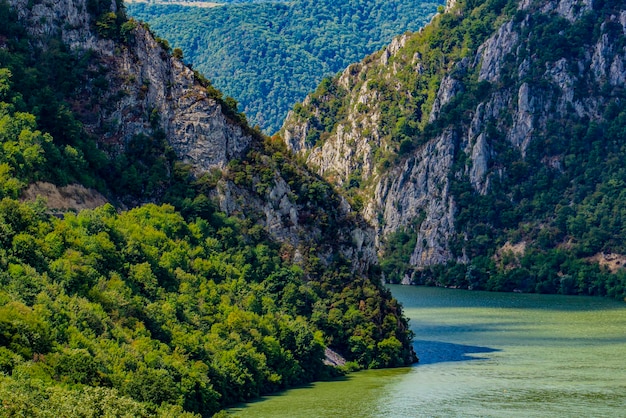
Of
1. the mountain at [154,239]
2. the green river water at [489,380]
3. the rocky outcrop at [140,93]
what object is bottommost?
the green river water at [489,380]

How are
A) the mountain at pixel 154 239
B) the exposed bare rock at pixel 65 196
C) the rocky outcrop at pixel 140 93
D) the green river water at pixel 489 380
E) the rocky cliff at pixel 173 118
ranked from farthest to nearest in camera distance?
the rocky outcrop at pixel 140 93
the rocky cliff at pixel 173 118
the exposed bare rock at pixel 65 196
the green river water at pixel 489 380
the mountain at pixel 154 239

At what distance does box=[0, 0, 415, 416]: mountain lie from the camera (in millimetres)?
94875

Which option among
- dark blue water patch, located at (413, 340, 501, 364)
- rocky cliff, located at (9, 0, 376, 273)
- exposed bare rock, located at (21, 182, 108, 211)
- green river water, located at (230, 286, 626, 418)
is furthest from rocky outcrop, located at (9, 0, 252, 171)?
green river water, located at (230, 286, 626, 418)

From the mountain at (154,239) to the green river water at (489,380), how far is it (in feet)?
17.2

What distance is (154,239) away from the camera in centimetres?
12169

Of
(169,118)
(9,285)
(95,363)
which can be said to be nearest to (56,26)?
(169,118)

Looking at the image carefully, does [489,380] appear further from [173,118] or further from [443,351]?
[173,118]

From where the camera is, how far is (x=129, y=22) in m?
144

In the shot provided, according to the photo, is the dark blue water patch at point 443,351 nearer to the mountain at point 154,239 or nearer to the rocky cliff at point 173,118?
the mountain at point 154,239

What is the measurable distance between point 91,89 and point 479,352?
50.7 metres

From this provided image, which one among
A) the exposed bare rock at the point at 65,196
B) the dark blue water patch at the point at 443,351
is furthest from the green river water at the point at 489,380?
the exposed bare rock at the point at 65,196

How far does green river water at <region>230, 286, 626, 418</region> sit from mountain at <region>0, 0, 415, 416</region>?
206 inches

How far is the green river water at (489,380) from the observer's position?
101m

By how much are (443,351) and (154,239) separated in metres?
37.1
